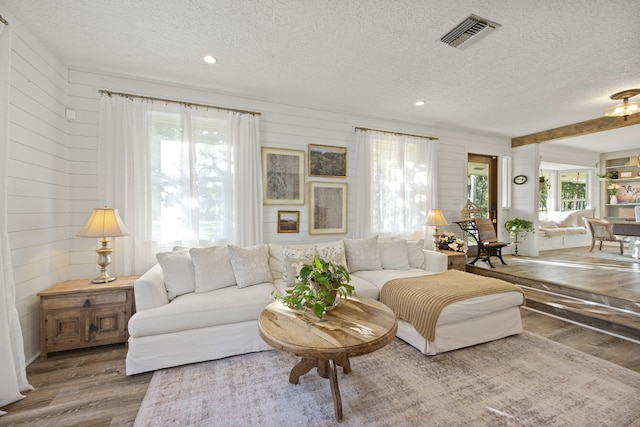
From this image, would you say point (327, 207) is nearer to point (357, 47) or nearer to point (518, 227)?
point (357, 47)

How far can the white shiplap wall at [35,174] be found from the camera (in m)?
2.20

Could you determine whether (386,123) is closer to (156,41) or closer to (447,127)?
(447,127)

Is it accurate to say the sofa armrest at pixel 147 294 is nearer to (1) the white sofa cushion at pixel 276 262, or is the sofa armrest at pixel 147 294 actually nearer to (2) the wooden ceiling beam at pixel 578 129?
(1) the white sofa cushion at pixel 276 262

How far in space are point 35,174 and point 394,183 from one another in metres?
4.22

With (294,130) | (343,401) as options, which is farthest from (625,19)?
(343,401)

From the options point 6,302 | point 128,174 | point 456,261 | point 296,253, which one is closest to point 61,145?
point 128,174

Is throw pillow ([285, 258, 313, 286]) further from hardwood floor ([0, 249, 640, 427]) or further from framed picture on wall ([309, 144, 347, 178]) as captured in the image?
framed picture on wall ([309, 144, 347, 178])

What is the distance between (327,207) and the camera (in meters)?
4.09

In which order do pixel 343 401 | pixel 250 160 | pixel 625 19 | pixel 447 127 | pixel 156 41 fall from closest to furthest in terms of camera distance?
pixel 343 401 → pixel 625 19 → pixel 156 41 → pixel 250 160 → pixel 447 127

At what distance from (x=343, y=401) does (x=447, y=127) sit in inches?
185

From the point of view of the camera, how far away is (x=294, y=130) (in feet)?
12.8

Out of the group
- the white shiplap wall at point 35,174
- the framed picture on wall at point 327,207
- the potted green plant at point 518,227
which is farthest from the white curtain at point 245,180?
the potted green plant at point 518,227

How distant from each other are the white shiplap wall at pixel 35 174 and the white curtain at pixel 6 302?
34cm

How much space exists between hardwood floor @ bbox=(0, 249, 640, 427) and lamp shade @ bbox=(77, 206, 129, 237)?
1.05 metres
